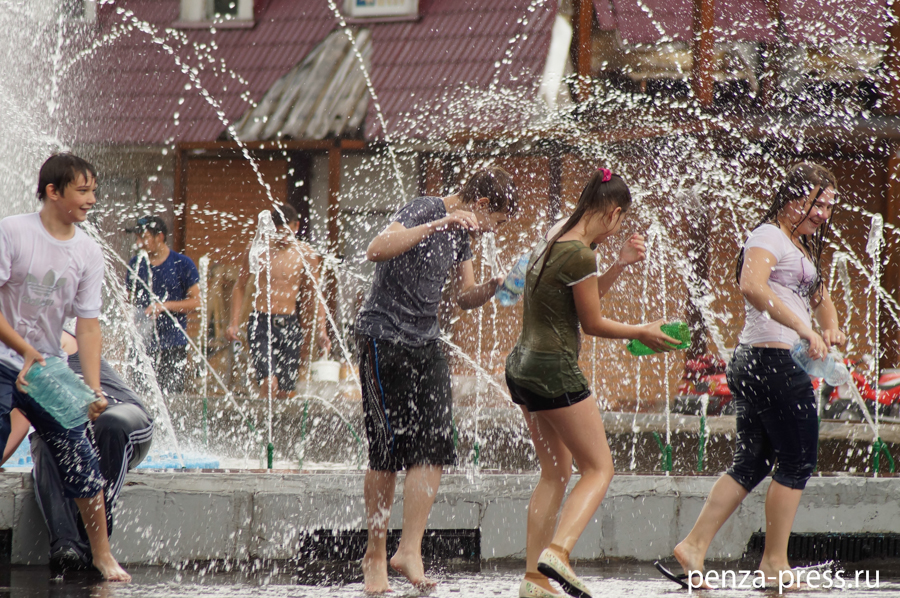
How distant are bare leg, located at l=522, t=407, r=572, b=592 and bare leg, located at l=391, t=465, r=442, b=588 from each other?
1.36ft

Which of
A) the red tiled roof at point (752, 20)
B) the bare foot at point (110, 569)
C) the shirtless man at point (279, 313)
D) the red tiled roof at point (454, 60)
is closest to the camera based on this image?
the bare foot at point (110, 569)

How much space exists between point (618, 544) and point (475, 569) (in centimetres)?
66

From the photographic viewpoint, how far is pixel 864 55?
1069cm

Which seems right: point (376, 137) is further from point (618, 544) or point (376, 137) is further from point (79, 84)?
point (618, 544)

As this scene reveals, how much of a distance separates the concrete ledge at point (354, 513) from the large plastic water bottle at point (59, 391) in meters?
0.50

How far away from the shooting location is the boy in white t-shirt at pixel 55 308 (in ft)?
12.0

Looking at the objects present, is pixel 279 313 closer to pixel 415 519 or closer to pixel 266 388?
pixel 266 388

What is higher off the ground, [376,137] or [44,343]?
[376,137]

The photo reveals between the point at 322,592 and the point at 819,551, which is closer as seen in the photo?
the point at 322,592

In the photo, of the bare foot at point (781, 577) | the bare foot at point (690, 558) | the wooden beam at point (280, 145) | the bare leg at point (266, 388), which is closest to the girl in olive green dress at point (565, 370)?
the bare foot at point (690, 558)

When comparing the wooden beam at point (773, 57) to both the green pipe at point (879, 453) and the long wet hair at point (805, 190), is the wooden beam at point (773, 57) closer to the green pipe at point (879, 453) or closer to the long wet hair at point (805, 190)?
the green pipe at point (879, 453)

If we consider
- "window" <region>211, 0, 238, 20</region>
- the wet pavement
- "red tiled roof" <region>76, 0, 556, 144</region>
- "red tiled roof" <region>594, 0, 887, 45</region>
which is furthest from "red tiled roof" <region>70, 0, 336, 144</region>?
the wet pavement

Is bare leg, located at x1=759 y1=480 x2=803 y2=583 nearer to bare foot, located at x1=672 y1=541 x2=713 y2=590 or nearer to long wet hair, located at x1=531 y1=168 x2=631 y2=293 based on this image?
bare foot, located at x1=672 y1=541 x2=713 y2=590

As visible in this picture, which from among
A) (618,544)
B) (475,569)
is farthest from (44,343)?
(618,544)
